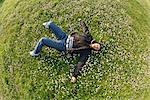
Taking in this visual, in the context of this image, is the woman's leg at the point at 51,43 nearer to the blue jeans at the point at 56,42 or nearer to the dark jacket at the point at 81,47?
the blue jeans at the point at 56,42

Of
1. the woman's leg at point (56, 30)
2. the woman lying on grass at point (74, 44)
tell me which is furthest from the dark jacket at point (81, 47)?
the woman's leg at point (56, 30)

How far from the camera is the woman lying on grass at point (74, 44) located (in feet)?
46.4

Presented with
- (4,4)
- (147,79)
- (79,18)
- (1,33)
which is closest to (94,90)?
(147,79)

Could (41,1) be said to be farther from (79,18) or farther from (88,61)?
(88,61)

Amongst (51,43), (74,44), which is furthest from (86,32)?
(51,43)

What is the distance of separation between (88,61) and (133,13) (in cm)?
311

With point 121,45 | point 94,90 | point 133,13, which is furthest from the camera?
point 133,13

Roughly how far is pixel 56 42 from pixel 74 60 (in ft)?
3.05

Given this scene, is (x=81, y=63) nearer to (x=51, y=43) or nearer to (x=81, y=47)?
(x=81, y=47)

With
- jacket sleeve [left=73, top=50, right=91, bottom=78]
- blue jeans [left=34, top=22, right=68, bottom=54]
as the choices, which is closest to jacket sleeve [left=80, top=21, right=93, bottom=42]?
jacket sleeve [left=73, top=50, right=91, bottom=78]

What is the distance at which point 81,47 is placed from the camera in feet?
46.4

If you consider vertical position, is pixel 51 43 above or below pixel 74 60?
above

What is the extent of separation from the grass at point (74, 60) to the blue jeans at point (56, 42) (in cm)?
47

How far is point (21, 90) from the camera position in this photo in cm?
1462
